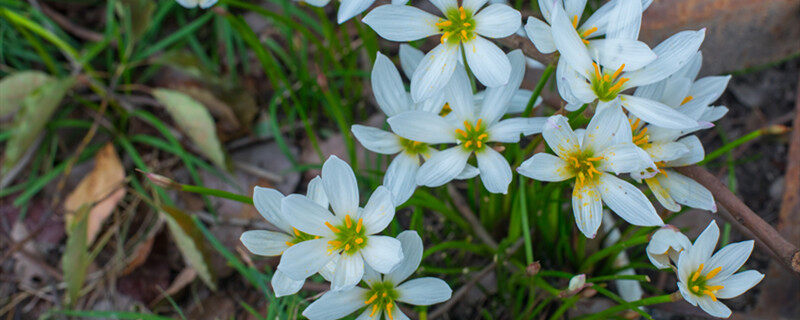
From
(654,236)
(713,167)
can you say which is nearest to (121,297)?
(654,236)

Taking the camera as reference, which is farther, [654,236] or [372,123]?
[372,123]

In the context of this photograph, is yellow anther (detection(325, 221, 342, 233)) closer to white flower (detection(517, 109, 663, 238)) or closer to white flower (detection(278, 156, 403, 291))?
white flower (detection(278, 156, 403, 291))

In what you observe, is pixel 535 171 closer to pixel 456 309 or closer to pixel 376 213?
pixel 376 213

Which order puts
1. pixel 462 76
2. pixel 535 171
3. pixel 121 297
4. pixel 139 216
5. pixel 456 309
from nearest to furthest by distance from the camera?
pixel 535 171
pixel 462 76
pixel 456 309
pixel 121 297
pixel 139 216

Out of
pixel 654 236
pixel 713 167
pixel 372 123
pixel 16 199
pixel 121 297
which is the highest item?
pixel 713 167

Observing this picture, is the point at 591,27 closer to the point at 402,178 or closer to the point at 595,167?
the point at 595,167

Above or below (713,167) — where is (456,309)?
below

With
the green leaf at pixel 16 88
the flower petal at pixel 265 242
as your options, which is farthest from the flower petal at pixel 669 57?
the green leaf at pixel 16 88

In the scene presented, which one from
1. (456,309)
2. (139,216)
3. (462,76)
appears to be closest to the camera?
(462,76)
